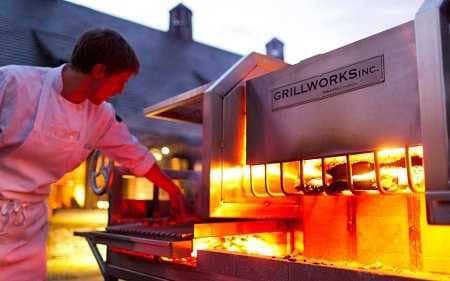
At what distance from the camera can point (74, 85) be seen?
1.53 meters

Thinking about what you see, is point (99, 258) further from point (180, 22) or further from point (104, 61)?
point (180, 22)

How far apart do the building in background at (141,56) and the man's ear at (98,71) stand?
245 inches

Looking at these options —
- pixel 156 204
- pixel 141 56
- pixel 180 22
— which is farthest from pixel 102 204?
pixel 180 22

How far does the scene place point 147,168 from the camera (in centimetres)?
193

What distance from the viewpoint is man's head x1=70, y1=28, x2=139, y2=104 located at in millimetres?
1415

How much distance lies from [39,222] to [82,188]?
6.99 meters

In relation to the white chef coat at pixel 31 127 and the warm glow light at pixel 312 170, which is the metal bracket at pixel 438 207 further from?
the white chef coat at pixel 31 127

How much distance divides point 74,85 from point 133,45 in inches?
328

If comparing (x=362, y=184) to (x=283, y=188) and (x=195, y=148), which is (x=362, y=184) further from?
(x=195, y=148)

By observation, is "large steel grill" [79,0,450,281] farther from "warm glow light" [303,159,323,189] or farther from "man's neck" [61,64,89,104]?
"man's neck" [61,64,89,104]

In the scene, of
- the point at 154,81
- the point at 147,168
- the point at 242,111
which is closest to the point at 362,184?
the point at 242,111

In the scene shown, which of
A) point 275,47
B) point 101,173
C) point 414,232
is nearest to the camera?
point 414,232

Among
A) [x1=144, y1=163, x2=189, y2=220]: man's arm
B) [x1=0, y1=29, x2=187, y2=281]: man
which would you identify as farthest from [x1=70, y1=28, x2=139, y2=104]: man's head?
[x1=144, y1=163, x2=189, y2=220]: man's arm

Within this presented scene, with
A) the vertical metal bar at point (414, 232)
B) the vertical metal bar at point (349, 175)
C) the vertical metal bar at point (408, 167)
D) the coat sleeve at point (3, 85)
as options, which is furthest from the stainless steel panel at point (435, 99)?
the coat sleeve at point (3, 85)
